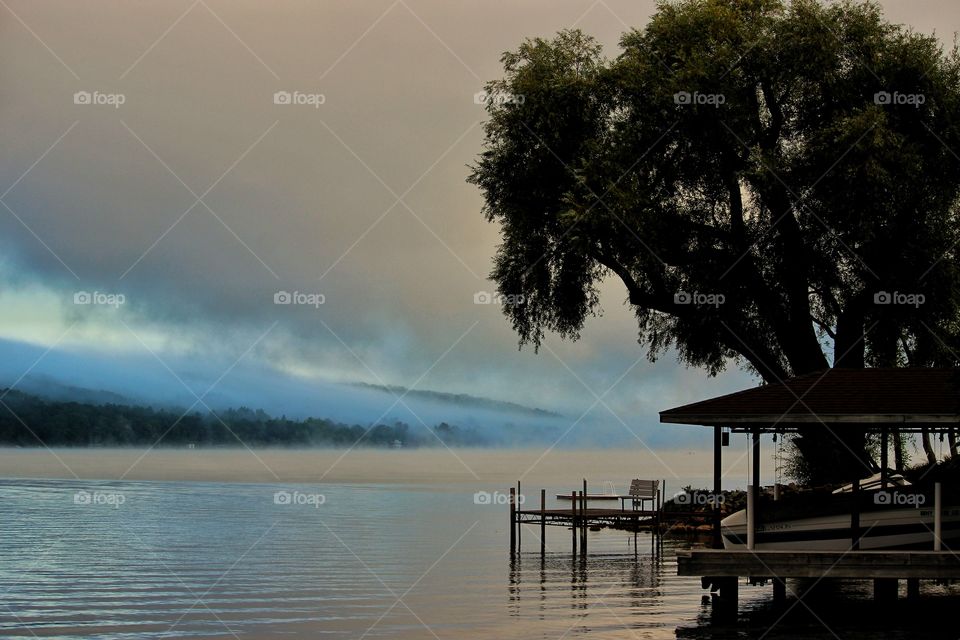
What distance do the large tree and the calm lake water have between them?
953 centimetres

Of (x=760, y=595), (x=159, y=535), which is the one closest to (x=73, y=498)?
(x=159, y=535)

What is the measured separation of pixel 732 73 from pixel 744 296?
7.27 meters

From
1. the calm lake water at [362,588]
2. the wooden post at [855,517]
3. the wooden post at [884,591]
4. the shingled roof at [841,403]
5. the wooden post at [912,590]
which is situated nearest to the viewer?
the shingled roof at [841,403]

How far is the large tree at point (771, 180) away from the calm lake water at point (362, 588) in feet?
31.3

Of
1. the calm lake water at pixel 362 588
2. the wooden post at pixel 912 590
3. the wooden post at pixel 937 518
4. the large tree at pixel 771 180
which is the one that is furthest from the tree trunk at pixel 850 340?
the wooden post at pixel 937 518

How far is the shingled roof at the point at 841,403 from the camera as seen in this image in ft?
81.0

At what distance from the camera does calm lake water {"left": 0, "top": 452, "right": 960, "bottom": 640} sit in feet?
87.2

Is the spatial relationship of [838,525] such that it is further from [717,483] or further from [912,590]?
[912,590]

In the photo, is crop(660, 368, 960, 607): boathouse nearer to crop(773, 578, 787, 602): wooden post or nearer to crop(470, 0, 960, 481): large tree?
crop(773, 578, 787, 602): wooden post

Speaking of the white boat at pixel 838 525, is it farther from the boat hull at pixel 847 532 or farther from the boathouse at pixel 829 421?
the boathouse at pixel 829 421

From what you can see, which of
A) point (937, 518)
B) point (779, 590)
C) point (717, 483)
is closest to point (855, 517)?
point (937, 518)

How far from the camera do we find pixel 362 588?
35875 millimetres

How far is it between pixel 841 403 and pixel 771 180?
50.5ft

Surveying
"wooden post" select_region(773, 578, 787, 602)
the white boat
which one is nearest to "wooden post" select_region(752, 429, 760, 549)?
the white boat
